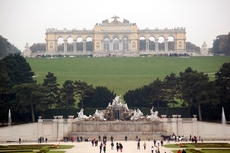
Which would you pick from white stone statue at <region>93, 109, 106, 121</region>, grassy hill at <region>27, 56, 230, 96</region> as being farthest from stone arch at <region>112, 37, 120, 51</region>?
white stone statue at <region>93, 109, 106, 121</region>

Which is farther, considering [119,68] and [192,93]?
[119,68]

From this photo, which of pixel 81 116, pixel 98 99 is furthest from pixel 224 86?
pixel 81 116

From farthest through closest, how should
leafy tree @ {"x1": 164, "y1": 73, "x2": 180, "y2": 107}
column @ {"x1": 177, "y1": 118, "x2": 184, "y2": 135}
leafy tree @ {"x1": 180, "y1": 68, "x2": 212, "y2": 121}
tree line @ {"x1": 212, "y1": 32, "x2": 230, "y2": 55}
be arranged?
tree line @ {"x1": 212, "y1": 32, "x2": 230, "y2": 55}
leafy tree @ {"x1": 164, "y1": 73, "x2": 180, "y2": 107}
leafy tree @ {"x1": 180, "y1": 68, "x2": 212, "y2": 121}
column @ {"x1": 177, "y1": 118, "x2": 184, "y2": 135}

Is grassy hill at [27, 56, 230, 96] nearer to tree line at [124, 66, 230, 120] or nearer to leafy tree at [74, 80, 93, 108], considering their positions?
tree line at [124, 66, 230, 120]

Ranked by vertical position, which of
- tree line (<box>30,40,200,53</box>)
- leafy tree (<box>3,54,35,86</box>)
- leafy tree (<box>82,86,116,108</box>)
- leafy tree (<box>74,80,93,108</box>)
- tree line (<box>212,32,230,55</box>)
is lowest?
leafy tree (<box>82,86,116,108</box>)

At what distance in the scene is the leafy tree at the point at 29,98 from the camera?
7006 centimetres

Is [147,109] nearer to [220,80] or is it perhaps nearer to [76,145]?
[220,80]

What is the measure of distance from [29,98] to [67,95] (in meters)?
5.78

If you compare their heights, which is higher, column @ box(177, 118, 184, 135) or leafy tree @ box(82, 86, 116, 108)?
leafy tree @ box(82, 86, 116, 108)

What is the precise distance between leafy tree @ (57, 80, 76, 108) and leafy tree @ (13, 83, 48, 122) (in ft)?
13.7

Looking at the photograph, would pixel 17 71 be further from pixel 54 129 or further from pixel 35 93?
pixel 54 129

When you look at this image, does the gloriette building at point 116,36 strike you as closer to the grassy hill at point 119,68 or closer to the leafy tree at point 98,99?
the grassy hill at point 119,68

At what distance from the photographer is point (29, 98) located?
71.0 metres

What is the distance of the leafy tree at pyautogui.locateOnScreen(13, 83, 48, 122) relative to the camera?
230ft
